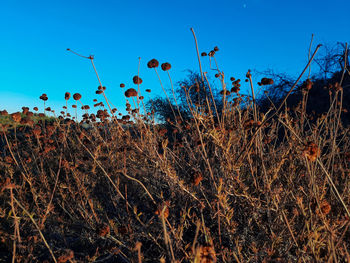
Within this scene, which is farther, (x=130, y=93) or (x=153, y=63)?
(x=130, y=93)

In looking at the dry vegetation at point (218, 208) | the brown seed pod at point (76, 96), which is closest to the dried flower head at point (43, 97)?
the dry vegetation at point (218, 208)

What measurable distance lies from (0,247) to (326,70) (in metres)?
8.84

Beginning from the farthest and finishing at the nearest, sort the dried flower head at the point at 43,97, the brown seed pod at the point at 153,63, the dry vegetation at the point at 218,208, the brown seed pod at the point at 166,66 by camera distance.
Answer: the dried flower head at the point at 43,97, the brown seed pod at the point at 166,66, the brown seed pod at the point at 153,63, the dry vegetation at the point at 218,208

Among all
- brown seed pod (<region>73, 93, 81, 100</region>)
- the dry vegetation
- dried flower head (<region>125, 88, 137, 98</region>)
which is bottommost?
the dry vegetation

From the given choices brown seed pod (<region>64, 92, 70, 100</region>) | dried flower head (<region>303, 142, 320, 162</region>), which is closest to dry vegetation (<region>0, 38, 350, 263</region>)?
dried flower head (<region>303, 142, 320, 162</region>)

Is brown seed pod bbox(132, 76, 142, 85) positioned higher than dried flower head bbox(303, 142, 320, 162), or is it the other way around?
brown seed pod bbox(132, 76, 142, 85)

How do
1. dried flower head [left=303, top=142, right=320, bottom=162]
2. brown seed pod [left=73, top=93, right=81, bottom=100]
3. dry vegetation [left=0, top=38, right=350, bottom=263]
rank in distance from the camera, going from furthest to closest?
brown seed pod [left=73, top=93, right=81, bottom=100] < dry vegetation [left=0, top=38, right=350, bottom=263] < dried flower head [left=303, top=142, right=320, bottom=162]

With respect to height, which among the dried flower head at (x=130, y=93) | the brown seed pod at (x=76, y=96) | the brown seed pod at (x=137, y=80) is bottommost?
the dried flower head at (x=130, y=93)

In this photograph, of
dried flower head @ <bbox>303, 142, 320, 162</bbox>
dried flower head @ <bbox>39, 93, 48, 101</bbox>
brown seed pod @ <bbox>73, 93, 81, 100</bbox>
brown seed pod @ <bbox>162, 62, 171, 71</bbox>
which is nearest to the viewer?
dried flower head @ <bbox>303, 142, 320, 162</bbox>

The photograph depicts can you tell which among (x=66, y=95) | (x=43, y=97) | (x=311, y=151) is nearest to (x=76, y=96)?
(x=66, y=95)

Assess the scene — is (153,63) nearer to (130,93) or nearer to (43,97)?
(130,93)

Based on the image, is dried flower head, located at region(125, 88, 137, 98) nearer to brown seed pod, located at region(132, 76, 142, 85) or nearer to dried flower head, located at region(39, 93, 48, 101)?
brown seed pod, located at region(132, 76, 142, 85)

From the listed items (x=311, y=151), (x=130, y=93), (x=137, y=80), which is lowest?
(x=311, y=151)

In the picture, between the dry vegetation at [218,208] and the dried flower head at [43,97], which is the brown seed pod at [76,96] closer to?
the dry vegetation at [218,208]
